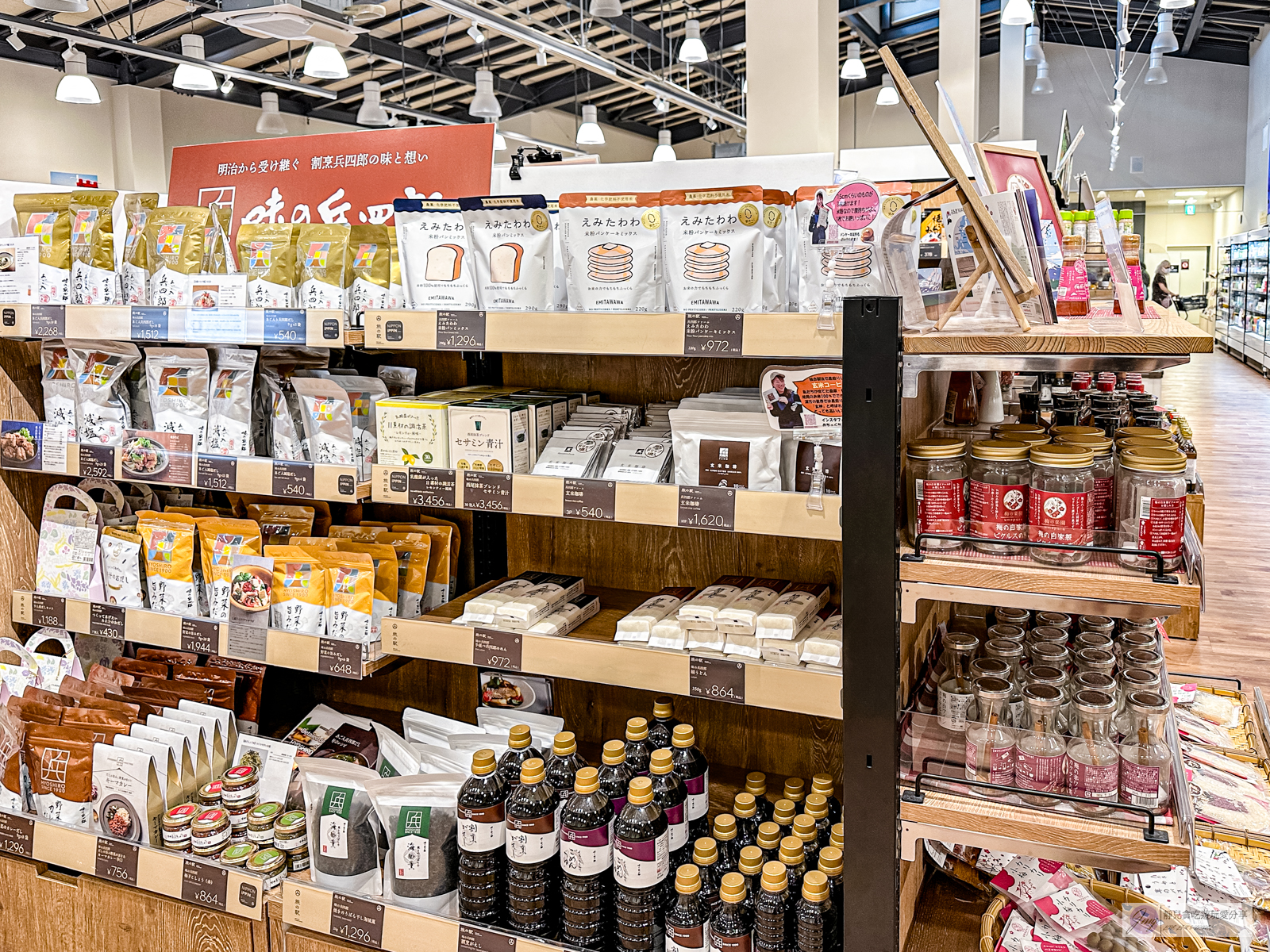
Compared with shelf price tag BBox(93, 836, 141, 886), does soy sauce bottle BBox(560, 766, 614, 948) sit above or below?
above

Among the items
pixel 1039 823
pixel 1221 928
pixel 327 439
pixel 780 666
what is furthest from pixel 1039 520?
pixel 327 439

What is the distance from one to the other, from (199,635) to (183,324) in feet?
2.39

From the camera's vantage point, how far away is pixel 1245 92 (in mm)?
18594

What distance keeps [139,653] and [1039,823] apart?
7.92 ft

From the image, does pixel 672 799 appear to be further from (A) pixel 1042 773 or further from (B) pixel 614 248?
(B) pixel 614 248

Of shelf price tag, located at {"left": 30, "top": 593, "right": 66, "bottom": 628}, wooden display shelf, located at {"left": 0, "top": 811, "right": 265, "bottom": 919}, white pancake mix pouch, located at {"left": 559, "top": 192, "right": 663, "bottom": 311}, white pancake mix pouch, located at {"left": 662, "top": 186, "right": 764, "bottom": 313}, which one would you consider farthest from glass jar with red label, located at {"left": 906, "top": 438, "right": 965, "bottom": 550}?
shelf price tag, located at {"left": 30, "top": 593, "right": 66, "bottom": 628}

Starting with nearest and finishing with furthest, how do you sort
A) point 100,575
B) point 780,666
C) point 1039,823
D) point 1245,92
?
point 1039,823 < point 780,666 < point 100,575 < point 1245,92

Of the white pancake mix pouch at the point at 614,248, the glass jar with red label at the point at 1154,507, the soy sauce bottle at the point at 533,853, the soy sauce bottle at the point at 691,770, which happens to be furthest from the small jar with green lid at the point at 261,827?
the glass jar with red label at the point at 1154,507

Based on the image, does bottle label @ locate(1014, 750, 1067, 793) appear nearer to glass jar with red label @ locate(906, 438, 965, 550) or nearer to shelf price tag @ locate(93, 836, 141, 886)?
glass jar with red label @ locate(906, 438, 965, 550)

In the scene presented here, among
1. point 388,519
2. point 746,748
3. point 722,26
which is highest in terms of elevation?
point 722,26

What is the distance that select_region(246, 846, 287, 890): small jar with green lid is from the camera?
2.09 metres

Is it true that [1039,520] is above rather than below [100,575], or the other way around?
above

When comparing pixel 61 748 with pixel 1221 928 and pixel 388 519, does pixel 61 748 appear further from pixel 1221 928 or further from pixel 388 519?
pixel 1221 928

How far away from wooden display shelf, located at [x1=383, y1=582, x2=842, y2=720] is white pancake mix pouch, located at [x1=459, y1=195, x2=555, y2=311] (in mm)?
683
